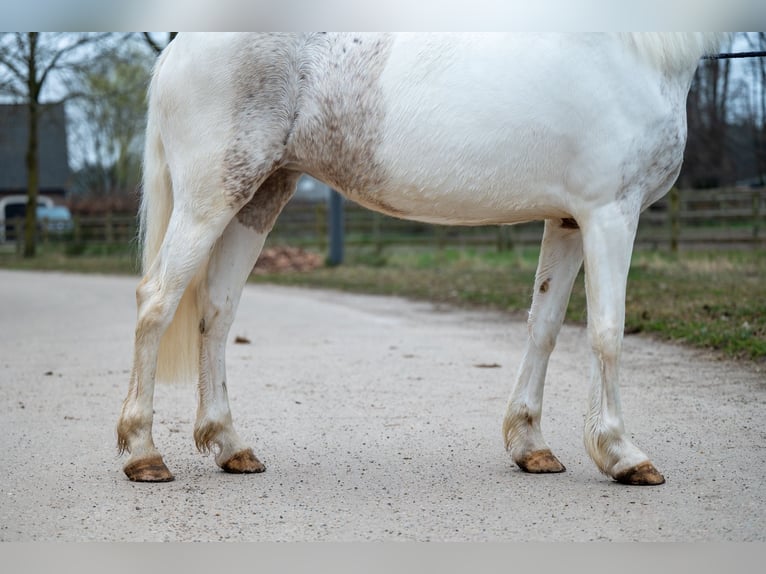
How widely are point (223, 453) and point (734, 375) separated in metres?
4.02

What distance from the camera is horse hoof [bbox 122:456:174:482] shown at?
4.03 m

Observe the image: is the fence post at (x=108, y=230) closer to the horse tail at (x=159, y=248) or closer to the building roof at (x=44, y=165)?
the building roof at (x=44, y=165)

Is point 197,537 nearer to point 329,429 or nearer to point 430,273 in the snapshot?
point 329,429

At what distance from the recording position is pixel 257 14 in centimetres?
315

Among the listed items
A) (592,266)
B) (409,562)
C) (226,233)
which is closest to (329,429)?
(226,233)

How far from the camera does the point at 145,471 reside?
13.2ft

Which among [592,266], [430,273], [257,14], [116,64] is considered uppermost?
[116,64]

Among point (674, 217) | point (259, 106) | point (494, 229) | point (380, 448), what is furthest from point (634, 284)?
point (494, 229)

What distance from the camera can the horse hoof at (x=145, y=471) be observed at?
13.2 feet

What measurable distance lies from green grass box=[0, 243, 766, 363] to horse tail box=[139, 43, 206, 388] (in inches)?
129

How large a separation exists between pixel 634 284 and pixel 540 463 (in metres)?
9.06

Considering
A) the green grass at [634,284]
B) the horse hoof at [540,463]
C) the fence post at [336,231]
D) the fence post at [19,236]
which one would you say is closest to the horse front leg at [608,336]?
the horse hoof at [540,463]

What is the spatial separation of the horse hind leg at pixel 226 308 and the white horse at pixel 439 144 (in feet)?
0.05

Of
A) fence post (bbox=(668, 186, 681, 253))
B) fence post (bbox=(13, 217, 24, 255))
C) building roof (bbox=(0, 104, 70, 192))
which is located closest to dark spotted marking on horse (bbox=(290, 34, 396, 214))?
fence post (bbox=(668, 186, 681, 253))
